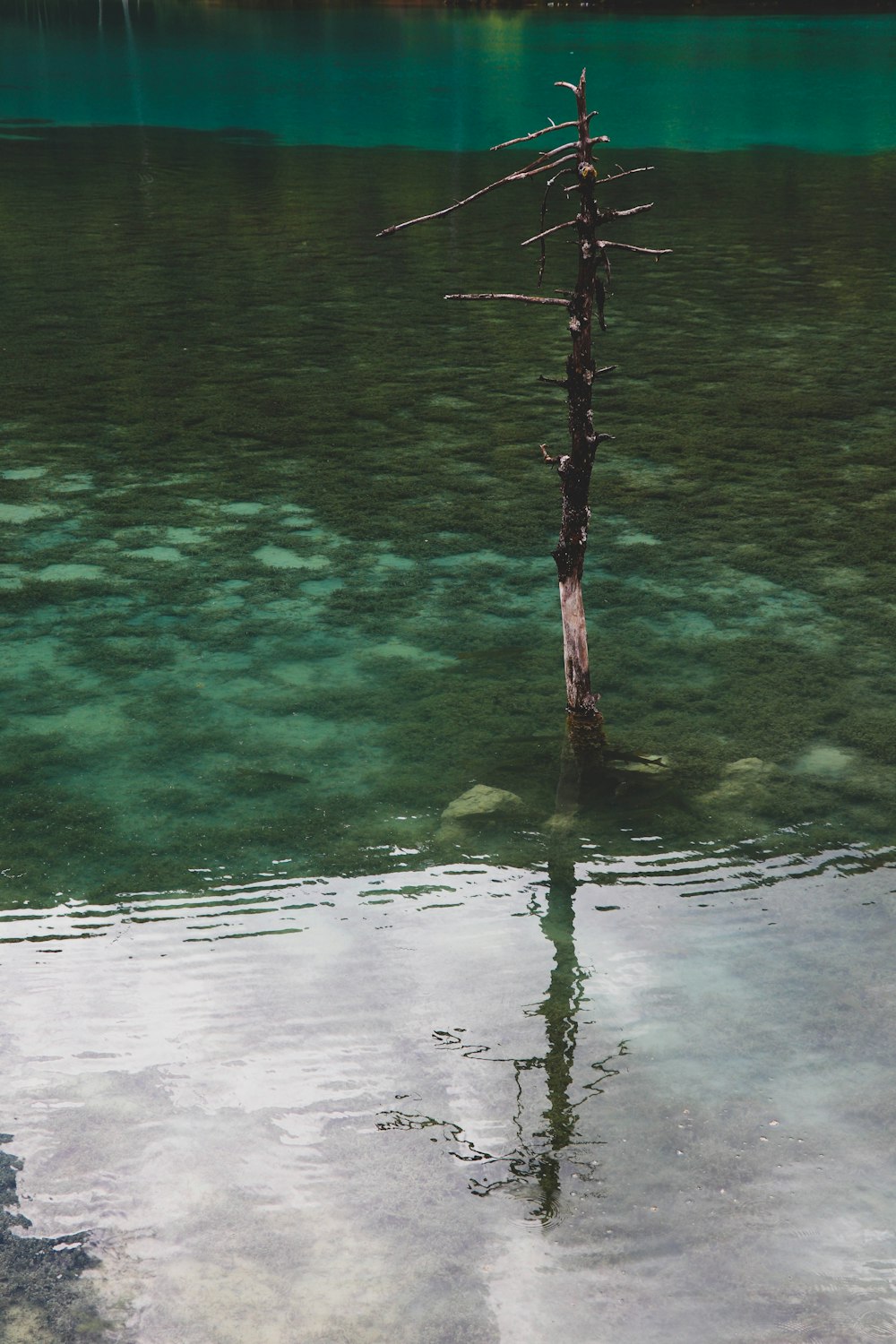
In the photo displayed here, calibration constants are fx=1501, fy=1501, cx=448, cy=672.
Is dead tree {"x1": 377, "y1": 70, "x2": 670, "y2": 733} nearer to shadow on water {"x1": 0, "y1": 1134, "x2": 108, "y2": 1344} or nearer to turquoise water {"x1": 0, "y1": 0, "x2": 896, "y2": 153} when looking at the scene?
shadow on water {"x1": 0, "y1": 1134, "x2": 108, "y2": 1344}

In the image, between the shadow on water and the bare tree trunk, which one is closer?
the shadow on water

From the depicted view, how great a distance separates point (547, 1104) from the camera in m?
3.21

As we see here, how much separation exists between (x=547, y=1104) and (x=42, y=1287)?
1081 mm

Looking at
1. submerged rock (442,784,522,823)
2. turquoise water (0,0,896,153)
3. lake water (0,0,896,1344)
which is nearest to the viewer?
lake water (0,0,896,1344)

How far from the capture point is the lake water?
2850 mm

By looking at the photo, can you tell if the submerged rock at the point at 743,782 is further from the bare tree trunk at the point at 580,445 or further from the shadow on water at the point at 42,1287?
the shadow on water at the point at 42,1287

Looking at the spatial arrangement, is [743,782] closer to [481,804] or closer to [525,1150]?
[481,804]

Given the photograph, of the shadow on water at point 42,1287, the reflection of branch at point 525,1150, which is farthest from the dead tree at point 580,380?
the shadow on water at point 42,1287

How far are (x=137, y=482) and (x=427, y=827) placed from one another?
11.2 feet

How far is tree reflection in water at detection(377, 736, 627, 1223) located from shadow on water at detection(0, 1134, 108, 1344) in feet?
2.24

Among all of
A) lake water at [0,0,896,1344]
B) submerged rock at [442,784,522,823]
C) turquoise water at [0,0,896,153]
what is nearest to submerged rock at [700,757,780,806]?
lake water at [0,0,896,1344]

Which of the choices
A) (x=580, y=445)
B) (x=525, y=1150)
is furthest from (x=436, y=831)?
(x=525, y=1150)

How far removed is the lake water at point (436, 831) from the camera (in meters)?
2.85

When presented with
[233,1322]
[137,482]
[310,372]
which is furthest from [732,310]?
[233,1322]
